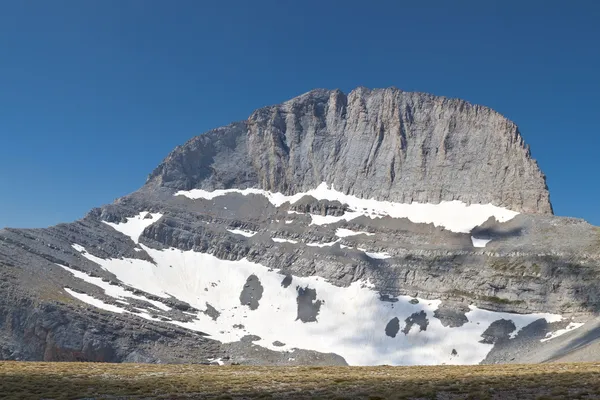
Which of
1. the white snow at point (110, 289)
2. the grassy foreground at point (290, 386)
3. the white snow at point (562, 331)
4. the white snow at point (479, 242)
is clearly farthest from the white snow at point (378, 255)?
the grassy foreground at point (290, 386)

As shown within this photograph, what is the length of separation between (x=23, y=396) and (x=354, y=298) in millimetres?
145614

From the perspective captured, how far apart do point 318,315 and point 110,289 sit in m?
62.5

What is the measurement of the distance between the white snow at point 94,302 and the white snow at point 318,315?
8.22 m

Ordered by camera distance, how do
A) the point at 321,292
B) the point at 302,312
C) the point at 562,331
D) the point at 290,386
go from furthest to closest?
the point at 321,292
the point at 302,312
the point at 562,331
the point at 290,386

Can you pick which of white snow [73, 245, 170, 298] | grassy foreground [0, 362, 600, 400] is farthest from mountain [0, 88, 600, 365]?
grassy foreground [0, 362, 600, 400]

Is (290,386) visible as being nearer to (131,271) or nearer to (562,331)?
(562,331)

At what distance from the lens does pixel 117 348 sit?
396ft

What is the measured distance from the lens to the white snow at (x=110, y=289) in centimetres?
14550

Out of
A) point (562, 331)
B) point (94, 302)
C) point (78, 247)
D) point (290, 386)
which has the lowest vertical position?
point (290, 386)

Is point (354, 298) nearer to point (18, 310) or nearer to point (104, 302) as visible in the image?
point (104, 302)

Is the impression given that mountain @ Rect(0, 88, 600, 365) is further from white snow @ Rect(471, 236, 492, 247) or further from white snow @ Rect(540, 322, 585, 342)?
white snow @ Rect(471, 236, 492, 247)

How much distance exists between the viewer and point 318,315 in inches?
6240

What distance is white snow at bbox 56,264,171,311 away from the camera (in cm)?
14550

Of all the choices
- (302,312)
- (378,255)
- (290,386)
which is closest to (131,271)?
(302,312)
